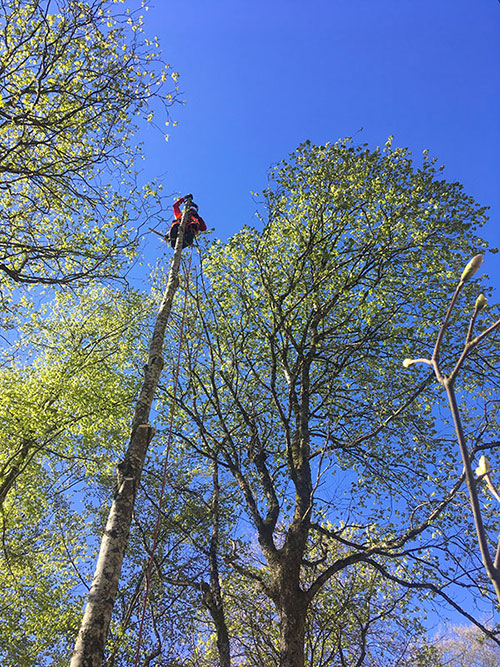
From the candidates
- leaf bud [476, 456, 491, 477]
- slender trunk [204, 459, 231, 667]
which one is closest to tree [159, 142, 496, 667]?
slender trunk [204, 459, 231, 667]

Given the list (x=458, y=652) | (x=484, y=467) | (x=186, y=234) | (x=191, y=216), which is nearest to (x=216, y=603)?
(x=186, y=234)

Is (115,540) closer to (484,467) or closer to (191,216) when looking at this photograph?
(484,467)

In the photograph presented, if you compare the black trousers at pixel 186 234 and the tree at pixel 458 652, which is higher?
the black trousers at pixel 186 234

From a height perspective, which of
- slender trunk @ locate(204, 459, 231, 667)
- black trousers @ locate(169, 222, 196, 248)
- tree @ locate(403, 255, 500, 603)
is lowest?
tree @ locate(403, 255, 500, 603)

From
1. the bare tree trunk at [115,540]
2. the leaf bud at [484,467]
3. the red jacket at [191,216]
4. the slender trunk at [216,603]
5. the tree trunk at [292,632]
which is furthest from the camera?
the slender trunk at [216,603]

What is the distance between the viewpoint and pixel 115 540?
342cm

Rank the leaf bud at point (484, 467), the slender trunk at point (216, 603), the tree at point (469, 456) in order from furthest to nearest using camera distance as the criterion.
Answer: the slender trunk at point (216, 603)
the leaf bud at point (484, 467)
the tree at point (469, 456)

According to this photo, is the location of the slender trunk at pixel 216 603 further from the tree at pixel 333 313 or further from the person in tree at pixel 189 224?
the person in tree at pixel 189 224

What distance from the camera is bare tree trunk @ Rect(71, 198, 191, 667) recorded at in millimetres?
3016

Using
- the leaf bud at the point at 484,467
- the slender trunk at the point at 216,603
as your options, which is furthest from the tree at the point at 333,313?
the leaf bud at the point at 484,467

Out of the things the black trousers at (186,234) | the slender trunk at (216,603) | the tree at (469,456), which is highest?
the black trousers at (186,234)

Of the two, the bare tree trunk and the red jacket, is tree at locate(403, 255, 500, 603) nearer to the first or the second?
the bare tree trunk

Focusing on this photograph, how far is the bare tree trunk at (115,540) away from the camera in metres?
3.02

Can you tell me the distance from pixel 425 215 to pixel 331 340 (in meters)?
3.30
